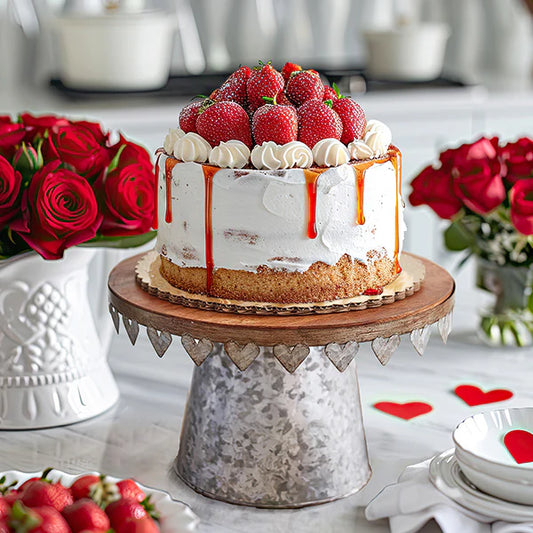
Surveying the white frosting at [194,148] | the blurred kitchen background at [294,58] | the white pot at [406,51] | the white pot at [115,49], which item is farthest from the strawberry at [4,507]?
the white pot at [406,51]

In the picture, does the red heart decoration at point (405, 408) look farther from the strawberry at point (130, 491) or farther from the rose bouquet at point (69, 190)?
the strawberry at point (130, 491)

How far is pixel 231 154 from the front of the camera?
3.90 feet

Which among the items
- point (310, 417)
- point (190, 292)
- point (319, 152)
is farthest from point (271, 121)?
point (310, 417)

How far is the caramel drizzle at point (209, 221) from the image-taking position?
1192 millimetres

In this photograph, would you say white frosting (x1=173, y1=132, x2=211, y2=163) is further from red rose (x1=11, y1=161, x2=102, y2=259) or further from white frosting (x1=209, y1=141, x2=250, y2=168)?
red rose (x1=11, y1=161, x2=102, y2=259)

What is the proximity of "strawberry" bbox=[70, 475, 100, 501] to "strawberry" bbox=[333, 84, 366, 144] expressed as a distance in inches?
21.1

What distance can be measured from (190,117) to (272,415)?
1.36 ft

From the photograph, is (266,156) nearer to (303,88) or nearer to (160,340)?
(303,88)

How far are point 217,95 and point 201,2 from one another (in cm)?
209

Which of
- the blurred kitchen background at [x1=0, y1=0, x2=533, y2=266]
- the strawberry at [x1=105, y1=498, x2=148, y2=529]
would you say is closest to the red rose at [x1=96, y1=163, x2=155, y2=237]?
the strawberry at [x1=105, y1=498, x2=148, y2=529]

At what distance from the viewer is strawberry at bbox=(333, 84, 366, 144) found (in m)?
1.24

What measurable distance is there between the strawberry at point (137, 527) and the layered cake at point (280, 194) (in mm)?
352

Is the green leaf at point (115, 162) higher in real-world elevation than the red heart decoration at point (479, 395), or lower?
higher

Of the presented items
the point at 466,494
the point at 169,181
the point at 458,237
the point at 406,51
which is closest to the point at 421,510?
the point at 466,494
